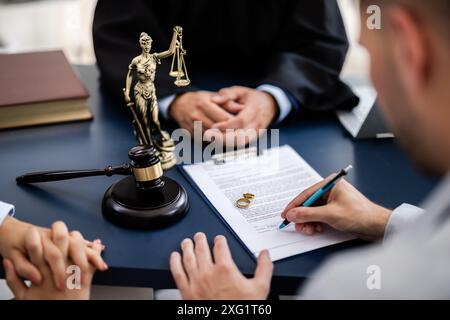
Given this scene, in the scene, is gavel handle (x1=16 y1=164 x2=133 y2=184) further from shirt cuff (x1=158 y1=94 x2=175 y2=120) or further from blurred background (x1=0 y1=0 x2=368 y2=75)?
blurred background (x1=0 y1=0 x2=368 y2=75)

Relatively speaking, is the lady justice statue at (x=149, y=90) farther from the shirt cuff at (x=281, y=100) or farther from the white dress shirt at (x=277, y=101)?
the shirt cuff at (x=281, y=100)

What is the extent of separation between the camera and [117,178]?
110 cm

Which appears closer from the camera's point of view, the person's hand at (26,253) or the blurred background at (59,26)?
the person's hand at (26,253)

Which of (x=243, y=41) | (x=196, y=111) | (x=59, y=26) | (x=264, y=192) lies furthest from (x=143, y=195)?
(x=59, y=26)

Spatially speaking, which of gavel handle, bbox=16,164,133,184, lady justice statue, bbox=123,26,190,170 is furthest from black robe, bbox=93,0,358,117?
gavel handle, bbox=16,164,133,184

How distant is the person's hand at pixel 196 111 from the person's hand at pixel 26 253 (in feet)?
1.52

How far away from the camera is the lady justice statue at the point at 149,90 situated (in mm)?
975

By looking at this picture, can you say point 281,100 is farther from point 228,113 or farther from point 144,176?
point 144,176

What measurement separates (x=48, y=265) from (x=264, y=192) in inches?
16.9

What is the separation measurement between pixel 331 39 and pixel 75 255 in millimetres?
952

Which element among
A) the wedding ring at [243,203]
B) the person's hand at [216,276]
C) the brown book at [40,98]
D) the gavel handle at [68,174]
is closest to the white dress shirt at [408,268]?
the person's hand at [216,276]

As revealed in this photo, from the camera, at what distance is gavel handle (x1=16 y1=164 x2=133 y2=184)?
39.6 inches

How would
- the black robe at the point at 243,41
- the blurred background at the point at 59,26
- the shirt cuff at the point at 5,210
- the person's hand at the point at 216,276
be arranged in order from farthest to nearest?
the blurred background at the point at 59,26 < the black robe at the point at 243,41 < the shirt cuff at the point at 5,210 < the person's hand at the point at 216,276

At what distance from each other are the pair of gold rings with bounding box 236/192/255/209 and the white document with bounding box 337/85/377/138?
356 millimetres
